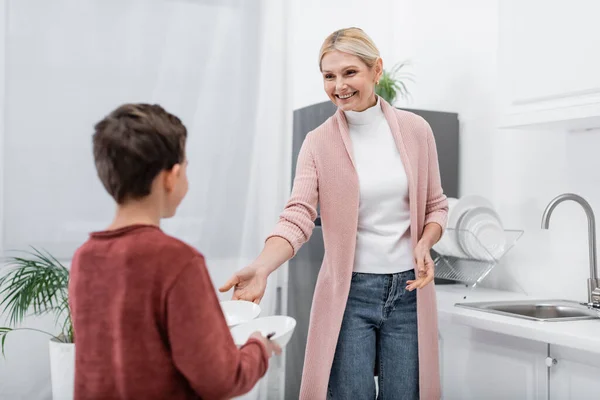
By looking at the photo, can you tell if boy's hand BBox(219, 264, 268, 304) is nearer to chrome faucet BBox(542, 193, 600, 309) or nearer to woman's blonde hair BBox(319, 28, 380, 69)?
woman's blonde hair BBox(319, 28, 380, 69)

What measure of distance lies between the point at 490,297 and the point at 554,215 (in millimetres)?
382

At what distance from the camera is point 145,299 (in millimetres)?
984

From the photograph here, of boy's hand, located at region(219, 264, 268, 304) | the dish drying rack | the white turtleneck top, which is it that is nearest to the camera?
boy's hand, located at region(219, 264, 268, 304)

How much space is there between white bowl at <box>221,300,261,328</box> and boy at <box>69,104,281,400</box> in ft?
0.74

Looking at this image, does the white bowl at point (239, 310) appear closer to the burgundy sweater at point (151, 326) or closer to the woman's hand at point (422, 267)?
the burgundy sweater at point (151, 326)

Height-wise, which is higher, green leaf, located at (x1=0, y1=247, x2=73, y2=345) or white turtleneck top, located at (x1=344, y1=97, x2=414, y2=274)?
white turtleneck top, located at (x1=344, y1=97, x2=414, y2=274)

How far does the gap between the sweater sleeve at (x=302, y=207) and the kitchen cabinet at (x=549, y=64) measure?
2.77 ft

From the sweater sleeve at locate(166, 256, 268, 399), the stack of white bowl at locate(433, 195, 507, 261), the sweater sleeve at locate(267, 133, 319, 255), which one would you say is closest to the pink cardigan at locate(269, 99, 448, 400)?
the sweater sleeve at locate(267, 133, 319, 255)

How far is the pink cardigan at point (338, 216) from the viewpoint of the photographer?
1728 mm

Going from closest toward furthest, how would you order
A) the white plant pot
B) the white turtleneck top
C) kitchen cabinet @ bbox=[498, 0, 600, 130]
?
1. the white turtleneck top
2. kitchen cabinet @ bbox=[498, 0, 600, 130]
3. the white plant pot

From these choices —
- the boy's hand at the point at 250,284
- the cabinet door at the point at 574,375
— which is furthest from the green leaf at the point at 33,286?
the cabinet door at the point at 574,375

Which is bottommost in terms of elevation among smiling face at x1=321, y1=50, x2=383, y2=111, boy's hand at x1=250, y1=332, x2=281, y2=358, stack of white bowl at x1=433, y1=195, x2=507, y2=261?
boy's hand at x1=250, y1=332, x2=281, y2=358

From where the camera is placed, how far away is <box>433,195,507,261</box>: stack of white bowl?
8.52 feet

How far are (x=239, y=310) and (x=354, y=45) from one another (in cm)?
77
